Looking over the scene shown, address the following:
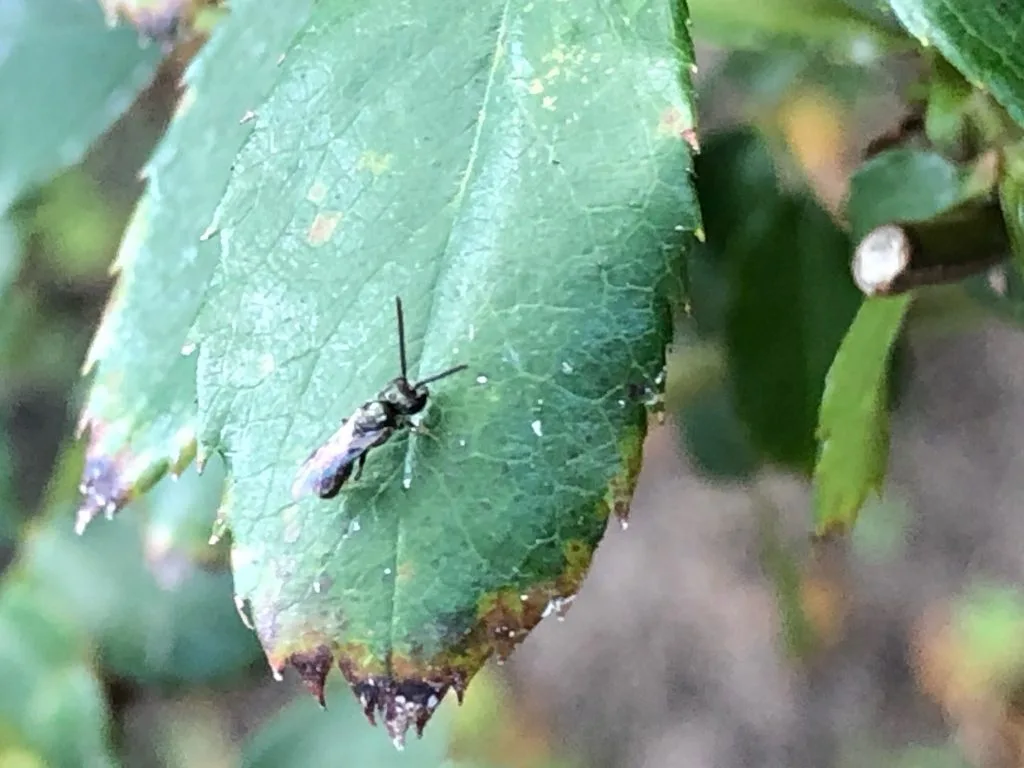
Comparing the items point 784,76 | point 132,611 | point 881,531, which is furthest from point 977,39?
point 881,531

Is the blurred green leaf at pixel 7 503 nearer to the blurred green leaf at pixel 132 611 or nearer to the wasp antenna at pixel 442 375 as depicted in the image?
the blurred green leaf at pixel 132 611

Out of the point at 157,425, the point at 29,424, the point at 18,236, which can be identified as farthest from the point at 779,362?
the point at 29,424

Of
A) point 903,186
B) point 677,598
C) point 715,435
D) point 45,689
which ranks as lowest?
point 677,598

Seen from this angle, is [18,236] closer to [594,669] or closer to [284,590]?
[594,669]

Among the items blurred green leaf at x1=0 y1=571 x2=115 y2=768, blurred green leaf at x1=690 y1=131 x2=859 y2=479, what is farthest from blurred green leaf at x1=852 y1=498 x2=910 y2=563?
blurred green leaf at x1=0 y1=571 x2=115 y2=768

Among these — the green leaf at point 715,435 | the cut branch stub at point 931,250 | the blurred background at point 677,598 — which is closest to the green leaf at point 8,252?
the blurred background at point 677,598

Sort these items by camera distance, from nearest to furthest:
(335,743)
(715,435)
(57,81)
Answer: (57,81) < (335,743) < (715,435)

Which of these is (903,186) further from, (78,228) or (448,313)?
(78,228)

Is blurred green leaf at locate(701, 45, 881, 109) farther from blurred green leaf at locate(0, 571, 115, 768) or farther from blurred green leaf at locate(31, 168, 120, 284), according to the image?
blurred green leaf at locate(31, 168, 120, 284)
